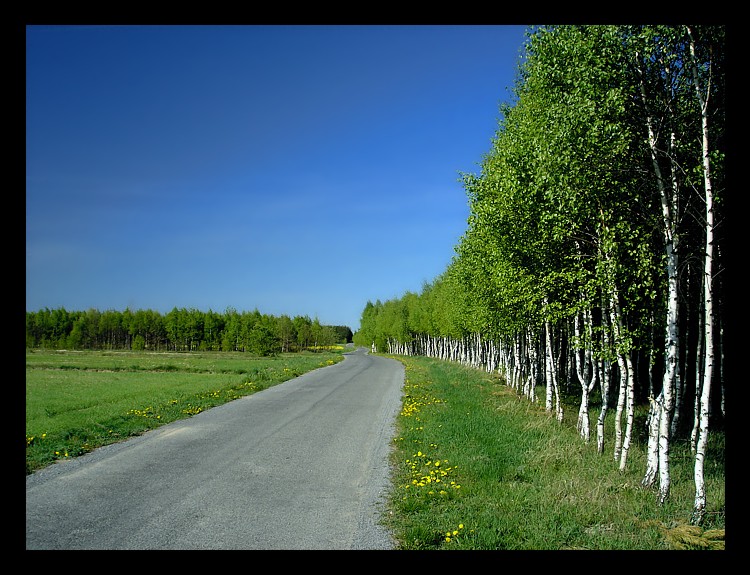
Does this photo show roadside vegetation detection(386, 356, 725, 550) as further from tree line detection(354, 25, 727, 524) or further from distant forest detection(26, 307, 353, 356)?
distant forest detection(26, 307, 353, 356)

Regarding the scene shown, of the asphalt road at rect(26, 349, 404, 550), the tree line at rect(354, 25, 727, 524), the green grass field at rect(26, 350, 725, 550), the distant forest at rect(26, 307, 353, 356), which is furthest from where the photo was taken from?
the distant forest at rect(26, 307, 353, 356)

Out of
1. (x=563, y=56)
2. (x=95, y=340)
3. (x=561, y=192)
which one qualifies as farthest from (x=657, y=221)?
(x=95, y=340)

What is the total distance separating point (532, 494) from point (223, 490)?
540 cm

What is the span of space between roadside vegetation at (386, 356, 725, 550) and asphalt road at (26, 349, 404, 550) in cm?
68

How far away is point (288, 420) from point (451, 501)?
29.1 ft

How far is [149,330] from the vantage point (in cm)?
12631

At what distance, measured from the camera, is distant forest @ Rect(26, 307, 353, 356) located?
12200cm

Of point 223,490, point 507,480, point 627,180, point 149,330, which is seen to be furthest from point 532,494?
point 149,330

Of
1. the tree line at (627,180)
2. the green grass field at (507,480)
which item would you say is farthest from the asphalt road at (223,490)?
the tree line at (627,180)

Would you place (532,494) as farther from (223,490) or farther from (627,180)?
(627,180)

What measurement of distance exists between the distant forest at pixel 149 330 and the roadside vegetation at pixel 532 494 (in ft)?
354

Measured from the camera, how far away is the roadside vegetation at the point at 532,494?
21.8 feet

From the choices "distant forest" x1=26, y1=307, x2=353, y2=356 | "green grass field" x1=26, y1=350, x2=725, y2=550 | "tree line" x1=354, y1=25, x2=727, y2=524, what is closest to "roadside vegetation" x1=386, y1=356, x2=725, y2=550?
"green grass field" x1=26, y1=350, x2=725, y2=550
